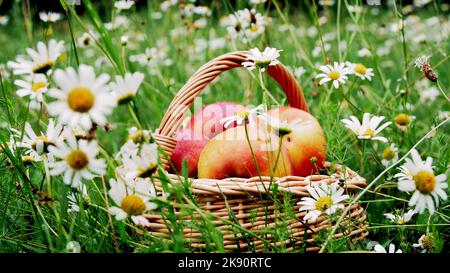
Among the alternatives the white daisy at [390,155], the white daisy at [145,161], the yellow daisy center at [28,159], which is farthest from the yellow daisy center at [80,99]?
the white daisy at [390,155]

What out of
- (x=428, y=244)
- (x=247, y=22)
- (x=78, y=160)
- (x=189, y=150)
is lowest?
(x=428, y=244)

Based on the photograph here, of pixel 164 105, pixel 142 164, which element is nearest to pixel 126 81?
pixel 142 164

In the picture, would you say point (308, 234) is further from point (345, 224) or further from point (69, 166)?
point (69, 166)

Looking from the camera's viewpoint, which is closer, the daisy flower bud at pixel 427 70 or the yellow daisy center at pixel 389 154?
the daisy flower bud at pixel 427 70

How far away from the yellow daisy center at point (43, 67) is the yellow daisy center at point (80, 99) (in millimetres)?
122

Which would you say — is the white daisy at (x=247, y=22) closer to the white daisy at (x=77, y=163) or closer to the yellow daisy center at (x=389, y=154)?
the yellow daisy center at (x=389, y=154)

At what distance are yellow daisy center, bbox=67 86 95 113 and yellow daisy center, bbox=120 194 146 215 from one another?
167 mm

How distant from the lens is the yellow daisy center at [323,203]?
0.79 m

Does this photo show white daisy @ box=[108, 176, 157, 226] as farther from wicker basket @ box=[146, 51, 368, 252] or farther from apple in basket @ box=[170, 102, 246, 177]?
apple in basket @ box=[170, 102, 246, 177]

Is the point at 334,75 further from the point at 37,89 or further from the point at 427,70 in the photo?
the point at 37,89

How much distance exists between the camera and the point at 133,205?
0.69m

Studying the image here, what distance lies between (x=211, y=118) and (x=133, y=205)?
459mm

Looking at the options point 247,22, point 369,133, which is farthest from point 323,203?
point 247,22

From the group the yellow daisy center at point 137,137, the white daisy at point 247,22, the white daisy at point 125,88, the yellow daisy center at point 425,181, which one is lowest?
the yellow daisy center at point 425,181
